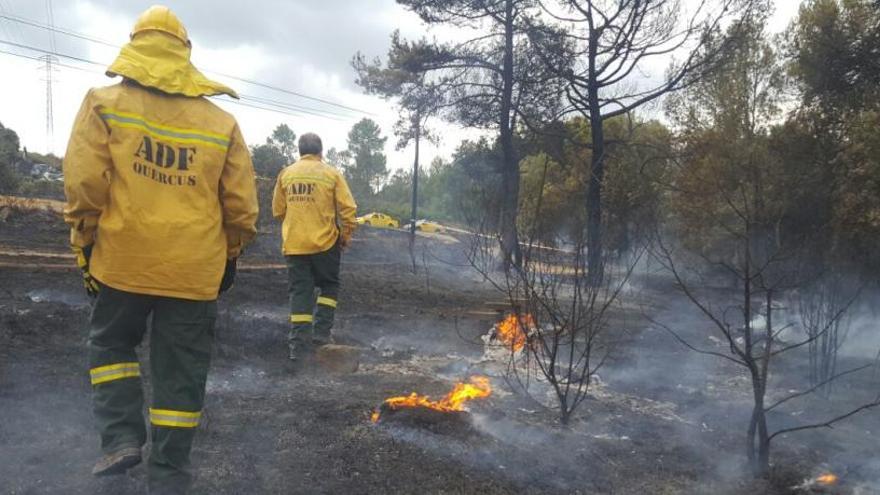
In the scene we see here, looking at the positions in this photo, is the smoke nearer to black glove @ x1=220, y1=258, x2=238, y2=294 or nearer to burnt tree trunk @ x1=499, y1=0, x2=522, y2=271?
black glove @ x1=220, y1=258, x2=238, y2=294

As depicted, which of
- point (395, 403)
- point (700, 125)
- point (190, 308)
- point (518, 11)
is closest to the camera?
point (190, 308)

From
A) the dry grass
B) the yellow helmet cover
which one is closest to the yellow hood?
the yellow helmet cover

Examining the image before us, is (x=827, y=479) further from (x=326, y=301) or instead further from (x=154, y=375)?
(x=326, y=301)

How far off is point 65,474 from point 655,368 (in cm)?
509

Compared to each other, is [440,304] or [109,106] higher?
[109,106]

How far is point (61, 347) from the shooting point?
4621 millimetres

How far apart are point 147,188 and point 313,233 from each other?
2640 mm

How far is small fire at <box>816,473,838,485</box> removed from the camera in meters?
3.35

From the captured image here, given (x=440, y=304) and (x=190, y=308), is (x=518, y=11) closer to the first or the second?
(x=440, y=304)

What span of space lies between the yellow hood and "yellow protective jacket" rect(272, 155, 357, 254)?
2.45 m

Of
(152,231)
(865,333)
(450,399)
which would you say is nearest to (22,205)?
(450,399)

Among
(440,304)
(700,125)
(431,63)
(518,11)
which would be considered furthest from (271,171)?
(440,304)

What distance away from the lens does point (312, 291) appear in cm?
525

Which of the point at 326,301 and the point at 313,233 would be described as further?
the point at 326,301
